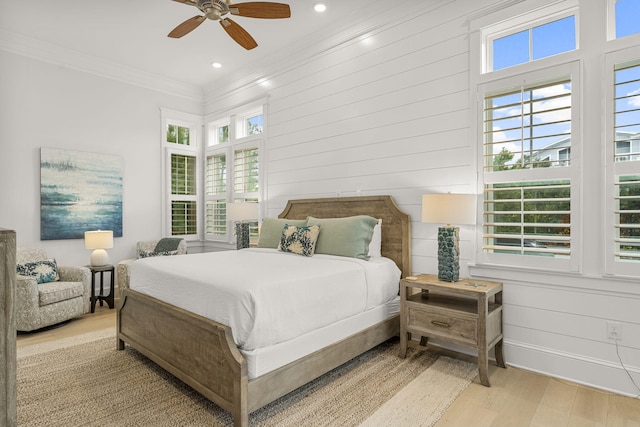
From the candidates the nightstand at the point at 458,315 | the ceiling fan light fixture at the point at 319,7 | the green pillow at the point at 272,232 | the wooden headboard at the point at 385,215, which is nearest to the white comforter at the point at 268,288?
the wooden headboard at the point at 385,215

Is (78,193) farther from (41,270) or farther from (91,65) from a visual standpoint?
(91,65)

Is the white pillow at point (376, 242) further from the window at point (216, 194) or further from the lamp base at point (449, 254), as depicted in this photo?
the window at point (216, 194)

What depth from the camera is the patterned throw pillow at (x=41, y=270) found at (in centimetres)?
375

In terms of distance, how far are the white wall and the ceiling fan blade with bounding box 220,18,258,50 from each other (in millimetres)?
2916

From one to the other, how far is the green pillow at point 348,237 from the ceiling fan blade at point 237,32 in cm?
182

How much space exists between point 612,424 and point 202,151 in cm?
594

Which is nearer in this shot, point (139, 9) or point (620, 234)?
point (620, 234)

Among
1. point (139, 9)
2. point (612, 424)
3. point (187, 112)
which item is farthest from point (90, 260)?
point (612, 424)

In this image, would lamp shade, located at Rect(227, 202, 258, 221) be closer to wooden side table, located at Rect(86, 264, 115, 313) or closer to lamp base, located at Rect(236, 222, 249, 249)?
lamp base, located at Rect(236, 222, 249, 249)

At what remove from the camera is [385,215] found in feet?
11.6

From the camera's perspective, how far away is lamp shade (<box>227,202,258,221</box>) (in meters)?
4.59

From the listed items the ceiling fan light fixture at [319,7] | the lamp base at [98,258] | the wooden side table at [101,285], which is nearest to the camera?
the ceiling fan light fixture at [319,7]

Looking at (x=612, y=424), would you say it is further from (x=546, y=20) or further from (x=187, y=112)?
(x=187, y=112)

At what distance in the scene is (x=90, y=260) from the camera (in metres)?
4.61
